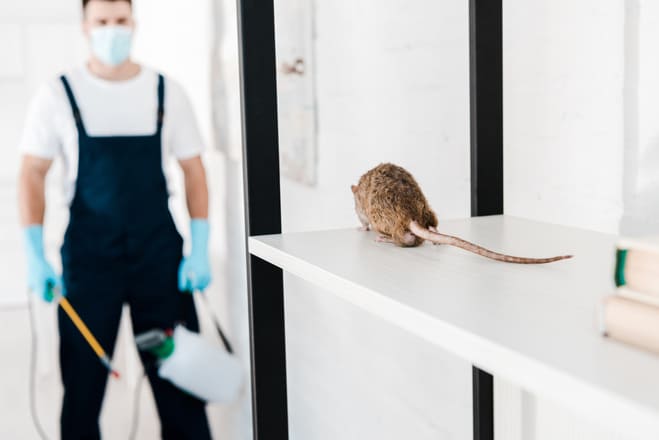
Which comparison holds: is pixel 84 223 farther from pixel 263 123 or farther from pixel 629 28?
pixel 629 28

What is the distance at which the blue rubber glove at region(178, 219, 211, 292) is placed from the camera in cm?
271

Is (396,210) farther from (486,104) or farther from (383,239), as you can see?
(486,104)

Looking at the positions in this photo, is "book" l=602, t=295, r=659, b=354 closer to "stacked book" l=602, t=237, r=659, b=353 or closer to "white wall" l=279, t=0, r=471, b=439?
"stacked book" l=602, t=237, r=659, b=353

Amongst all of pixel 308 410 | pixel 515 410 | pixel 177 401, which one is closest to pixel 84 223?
pixel 177 401

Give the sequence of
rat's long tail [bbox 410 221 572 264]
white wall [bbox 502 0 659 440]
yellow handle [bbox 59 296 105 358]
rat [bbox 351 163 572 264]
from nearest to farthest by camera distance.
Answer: rat's long tail [bbox 410 221 572 264], rat [bbox 351 163 572 264], white wall [bbox 502 0 659 440], yellow handle [bbox 59 296 105 358]

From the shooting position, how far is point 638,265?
41 cm

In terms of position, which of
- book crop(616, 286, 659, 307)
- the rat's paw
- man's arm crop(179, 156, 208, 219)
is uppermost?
book crop(616, 286, 659, 307)

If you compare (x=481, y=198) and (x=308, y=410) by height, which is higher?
(x=481, y=198)

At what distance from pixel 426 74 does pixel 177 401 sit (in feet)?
6.14

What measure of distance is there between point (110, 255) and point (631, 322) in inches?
91.5

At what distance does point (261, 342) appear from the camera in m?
0.84

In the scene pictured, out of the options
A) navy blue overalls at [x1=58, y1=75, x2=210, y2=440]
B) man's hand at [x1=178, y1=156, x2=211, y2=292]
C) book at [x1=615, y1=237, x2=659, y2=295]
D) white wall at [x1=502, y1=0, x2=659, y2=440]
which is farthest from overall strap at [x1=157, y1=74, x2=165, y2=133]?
book at [x1=615, y1=237, x2=659, y2=295]

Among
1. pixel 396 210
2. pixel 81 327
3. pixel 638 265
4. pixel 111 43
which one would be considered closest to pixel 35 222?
pixel 81 327

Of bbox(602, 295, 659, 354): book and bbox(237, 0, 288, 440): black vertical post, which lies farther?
bbox(237, 0, 288, 440): black vertical post
